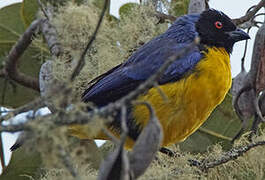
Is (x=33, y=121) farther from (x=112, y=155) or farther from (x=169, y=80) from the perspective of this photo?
(x=169, y=80)

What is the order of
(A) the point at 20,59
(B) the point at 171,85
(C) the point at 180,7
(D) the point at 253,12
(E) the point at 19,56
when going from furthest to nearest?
(C) the point at 180,7 < (A) the point at 20,59 < (D) the point at 253,12 < (B) the point at 171,85 < (E) the point at 19,56

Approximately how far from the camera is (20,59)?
4137 millimetres

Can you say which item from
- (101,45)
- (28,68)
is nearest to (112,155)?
(101,45)

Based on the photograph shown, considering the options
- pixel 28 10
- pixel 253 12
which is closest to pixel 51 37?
pixel 28 10

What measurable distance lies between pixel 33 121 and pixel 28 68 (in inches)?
105

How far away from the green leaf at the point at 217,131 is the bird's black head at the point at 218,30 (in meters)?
0.48

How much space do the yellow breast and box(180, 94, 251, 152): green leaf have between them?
0.40 meters

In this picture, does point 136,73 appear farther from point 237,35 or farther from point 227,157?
point 227,157

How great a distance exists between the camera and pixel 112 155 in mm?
1755

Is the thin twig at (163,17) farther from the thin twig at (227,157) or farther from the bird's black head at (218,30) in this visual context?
the thin twig at (227,157)

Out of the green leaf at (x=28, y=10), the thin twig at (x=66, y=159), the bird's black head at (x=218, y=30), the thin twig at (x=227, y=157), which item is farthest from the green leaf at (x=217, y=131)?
the thin twig at (x=66, y=159)

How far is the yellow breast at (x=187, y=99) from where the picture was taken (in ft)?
12.3

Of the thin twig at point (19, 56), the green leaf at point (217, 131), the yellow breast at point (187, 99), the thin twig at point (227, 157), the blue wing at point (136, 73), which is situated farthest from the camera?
the green leaf at point (217, 131)

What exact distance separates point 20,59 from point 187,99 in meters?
1.29
